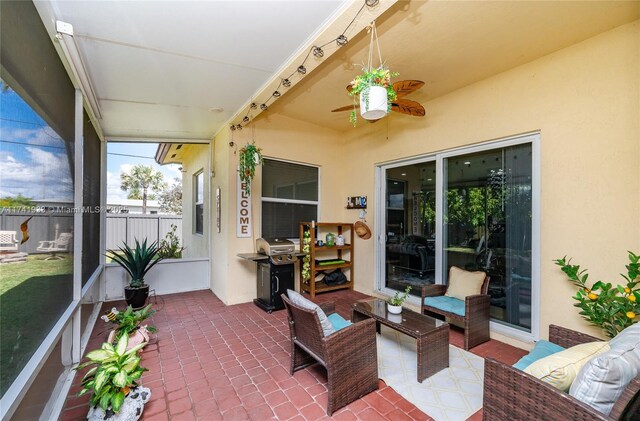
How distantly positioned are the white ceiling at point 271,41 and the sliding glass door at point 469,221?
1.05 meters

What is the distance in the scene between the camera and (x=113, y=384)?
1.83 meters

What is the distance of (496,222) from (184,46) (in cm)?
377

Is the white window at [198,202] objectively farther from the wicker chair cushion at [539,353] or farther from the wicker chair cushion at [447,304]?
the wicker chair cushion at [539,353]

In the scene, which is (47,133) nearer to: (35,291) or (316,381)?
(35,291)

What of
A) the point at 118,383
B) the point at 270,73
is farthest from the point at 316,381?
the point at 270,73

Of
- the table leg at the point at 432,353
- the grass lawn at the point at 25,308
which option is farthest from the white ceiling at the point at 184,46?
the table leg at the point at 432,353

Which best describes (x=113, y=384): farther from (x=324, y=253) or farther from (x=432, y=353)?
(x=324, y=253)

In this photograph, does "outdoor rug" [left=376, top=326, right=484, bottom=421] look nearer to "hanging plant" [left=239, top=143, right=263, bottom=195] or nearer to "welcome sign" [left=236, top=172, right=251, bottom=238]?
"welcome sign" [left=236, top=172, right=251, bottom=238]

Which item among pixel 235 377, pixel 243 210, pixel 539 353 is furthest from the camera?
pixel 243 210

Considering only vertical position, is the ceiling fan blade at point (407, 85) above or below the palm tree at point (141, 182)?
above

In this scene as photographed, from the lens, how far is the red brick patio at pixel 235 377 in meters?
2.08

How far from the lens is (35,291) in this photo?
1744mm

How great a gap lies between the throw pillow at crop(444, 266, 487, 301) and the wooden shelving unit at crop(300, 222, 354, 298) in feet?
6.74

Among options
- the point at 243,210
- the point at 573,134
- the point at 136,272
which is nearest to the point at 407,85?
the point at 573,134
